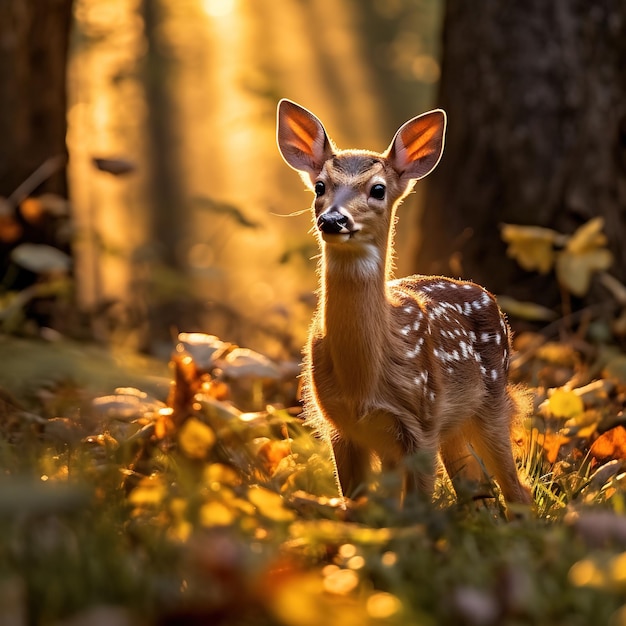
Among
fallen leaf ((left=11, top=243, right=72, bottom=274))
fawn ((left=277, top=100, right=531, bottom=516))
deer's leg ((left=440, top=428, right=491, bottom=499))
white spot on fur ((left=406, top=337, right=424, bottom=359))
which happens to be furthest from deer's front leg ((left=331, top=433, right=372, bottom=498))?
fallen leaf ((left=11, top=243, right=72, bottom=274))

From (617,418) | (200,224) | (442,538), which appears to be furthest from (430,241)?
(200,224)

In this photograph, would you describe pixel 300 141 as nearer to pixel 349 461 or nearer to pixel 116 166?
pixel 349 461

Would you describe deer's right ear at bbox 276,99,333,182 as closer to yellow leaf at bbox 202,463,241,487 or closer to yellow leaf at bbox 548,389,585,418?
yellow leaf at bbox 548,389,585,418

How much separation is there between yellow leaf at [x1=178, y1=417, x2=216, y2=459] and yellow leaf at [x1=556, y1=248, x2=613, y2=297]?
258 centimetres

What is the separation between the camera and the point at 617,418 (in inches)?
165

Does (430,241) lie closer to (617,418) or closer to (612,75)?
(612,75)

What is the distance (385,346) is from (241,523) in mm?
1205

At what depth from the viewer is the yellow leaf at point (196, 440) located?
122 inches

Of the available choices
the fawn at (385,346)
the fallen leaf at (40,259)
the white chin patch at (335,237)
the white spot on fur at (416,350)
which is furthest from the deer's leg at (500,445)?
the fallen leaf at (40,259)

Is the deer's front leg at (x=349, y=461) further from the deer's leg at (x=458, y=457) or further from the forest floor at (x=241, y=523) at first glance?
the deer's leg at (x=458, y=457)

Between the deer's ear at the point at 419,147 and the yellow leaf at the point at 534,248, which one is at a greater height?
the deer's ear at the point at 419,147

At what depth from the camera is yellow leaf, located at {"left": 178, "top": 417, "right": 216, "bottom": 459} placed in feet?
10.2

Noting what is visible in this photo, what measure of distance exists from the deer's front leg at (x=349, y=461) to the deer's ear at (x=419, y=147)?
1.05 m

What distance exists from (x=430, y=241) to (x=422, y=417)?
2654mm
